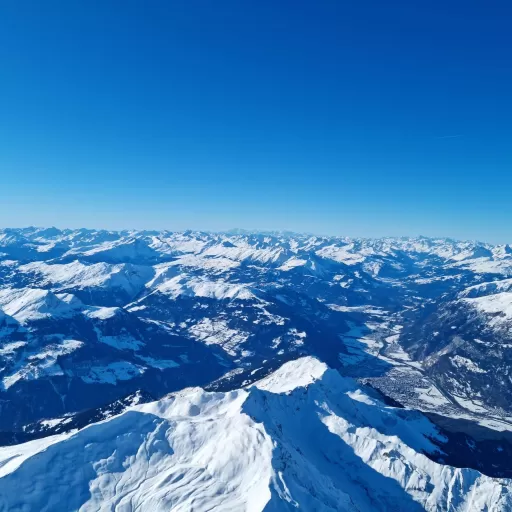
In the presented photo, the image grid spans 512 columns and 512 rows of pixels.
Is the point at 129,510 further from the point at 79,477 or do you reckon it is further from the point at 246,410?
the point at 246,410

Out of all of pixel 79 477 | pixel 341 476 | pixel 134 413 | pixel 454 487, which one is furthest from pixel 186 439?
pixel 454 487

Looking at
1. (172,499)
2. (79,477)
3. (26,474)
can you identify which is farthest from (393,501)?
(26,474)

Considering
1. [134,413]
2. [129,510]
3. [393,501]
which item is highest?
[134,413]

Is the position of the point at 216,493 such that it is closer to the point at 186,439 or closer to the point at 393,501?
the point at 186,439

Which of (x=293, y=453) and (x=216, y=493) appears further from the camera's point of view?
(x=293, y=453)

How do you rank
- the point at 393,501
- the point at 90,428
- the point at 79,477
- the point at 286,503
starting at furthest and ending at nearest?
the point at 393,501, the point at 90,428, the point at 79,477, the point at 286,503

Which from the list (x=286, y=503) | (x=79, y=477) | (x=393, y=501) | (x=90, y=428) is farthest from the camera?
(x=393, y=501)

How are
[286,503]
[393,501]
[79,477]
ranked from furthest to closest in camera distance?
1. [393,501]
2. [79,477]
3. [286,503]

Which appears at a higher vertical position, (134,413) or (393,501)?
Result: (134,413)

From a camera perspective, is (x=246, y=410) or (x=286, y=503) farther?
(x=246, y=410)
